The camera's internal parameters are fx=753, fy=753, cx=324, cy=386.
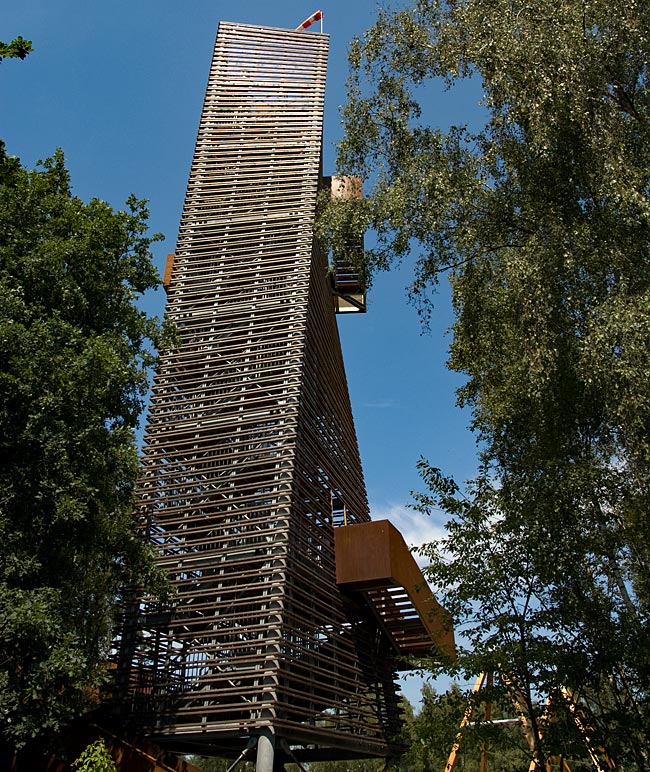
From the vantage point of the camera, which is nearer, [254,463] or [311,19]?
[254,463]

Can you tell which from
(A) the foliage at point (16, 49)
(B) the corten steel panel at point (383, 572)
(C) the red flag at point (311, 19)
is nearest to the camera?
→ (A) the foliage at point (16, 49)

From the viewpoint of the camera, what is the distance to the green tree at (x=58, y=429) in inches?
269

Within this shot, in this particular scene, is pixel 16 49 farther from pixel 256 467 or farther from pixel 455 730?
pixel 256 467

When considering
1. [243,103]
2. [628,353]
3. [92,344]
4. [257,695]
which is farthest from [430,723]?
[243,103]

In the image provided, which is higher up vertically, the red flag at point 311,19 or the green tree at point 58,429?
the red flag at point 311,19

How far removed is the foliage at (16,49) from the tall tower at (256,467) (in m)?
6.67

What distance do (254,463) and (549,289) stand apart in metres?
5.01

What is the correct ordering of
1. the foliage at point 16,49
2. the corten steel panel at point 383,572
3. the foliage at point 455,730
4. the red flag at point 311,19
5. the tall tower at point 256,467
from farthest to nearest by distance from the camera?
the red flag at point 311,19 → the corten steel panel at point 383,572 → the tall tower at point 256,467 → the foliage at point 455,730 → the foliage at point 16,49

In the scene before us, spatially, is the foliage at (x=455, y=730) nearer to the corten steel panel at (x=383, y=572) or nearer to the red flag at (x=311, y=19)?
the corten steel panel at (x=383, y=572)

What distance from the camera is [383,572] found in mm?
10438

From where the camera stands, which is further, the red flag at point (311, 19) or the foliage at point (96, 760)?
the red flag at point (311, 19)

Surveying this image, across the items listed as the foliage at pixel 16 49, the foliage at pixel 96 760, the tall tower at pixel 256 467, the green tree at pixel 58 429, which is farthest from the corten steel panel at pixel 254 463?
the foliage at pixel 16 49

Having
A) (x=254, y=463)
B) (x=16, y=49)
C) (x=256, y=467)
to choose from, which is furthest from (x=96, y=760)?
(x=16, y=49)

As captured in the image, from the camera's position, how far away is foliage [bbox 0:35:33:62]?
4.41 metres
